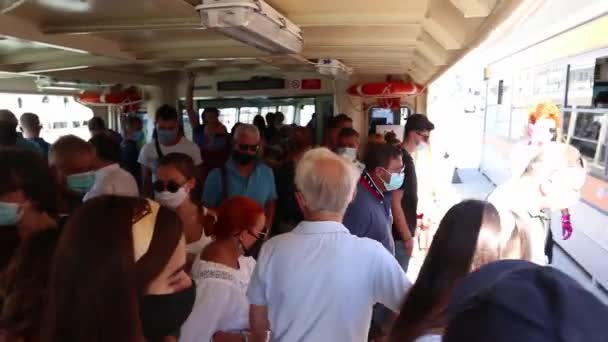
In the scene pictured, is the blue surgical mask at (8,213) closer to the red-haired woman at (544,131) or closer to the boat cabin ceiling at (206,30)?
the boat cabin ceiling at (206,30)

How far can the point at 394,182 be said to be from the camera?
3.05 m

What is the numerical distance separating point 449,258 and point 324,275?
0.50 meters

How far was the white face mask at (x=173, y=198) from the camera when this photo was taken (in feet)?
8.11

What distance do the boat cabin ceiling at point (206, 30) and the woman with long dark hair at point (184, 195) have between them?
0.77 metres

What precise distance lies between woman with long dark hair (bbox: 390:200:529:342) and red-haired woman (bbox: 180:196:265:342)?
75cm

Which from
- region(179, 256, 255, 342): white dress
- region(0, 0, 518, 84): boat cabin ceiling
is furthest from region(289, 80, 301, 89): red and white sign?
region(179, 256, 255, 342): white dress

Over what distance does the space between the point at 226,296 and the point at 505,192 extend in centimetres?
167

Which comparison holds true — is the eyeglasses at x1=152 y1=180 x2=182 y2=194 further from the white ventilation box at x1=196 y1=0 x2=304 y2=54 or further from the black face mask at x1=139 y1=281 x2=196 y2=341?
the black face mask at x1=139 y1=281 x2=196 y2=341

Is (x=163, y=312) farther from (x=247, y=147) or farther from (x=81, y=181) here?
(x=247, y=147)

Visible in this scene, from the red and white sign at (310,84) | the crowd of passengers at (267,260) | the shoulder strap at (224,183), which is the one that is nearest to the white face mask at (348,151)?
the crowd of passengers at (267,260)

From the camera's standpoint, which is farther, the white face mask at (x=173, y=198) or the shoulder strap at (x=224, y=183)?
the shoulder strap at (x=224, y=183)

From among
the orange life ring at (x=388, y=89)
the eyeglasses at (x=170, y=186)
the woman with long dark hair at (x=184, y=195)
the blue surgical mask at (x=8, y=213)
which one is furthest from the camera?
the orange life ring at (x=388, y=89)

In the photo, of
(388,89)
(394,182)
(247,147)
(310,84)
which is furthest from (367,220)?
(310,84)

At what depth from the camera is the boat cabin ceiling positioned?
7.86 ft
